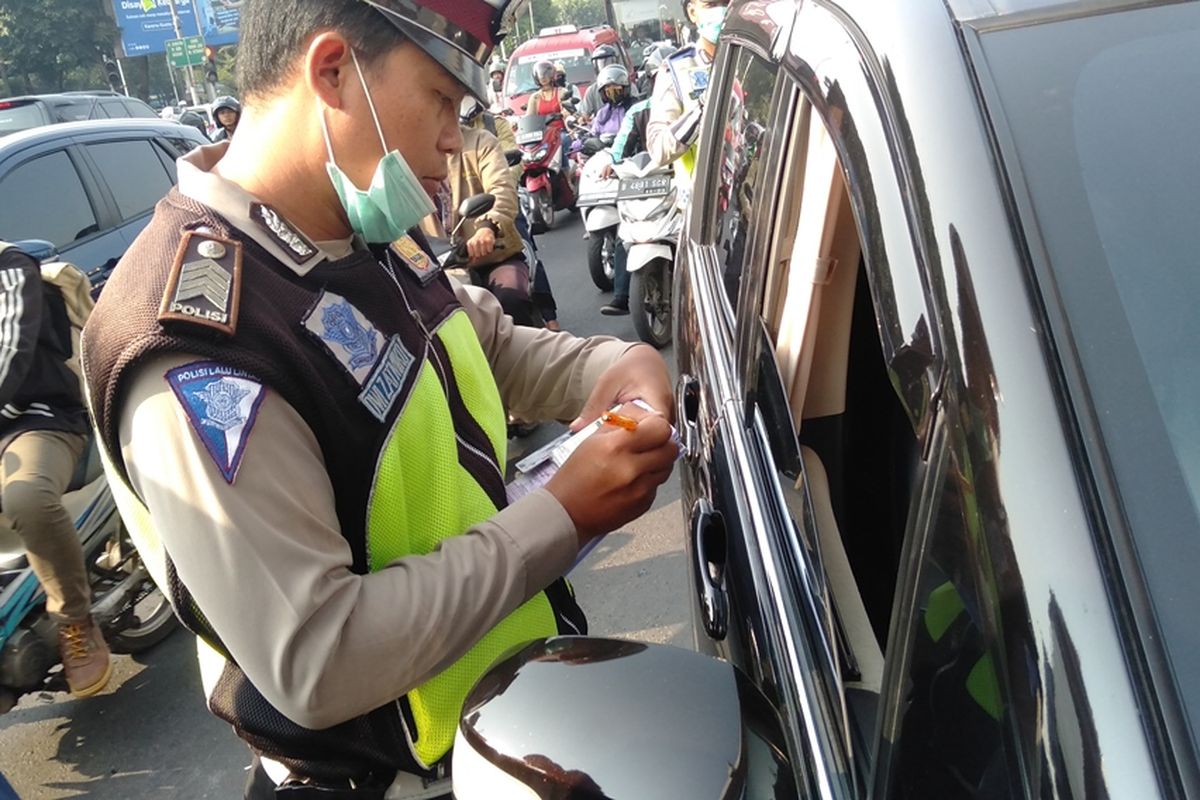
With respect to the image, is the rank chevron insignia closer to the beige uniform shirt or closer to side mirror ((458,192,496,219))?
the beige uniform shirt

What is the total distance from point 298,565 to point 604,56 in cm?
1348

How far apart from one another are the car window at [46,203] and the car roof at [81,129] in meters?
0.10

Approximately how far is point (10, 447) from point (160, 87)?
56936 millimetres

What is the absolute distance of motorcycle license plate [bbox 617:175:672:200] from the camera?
5.53 m

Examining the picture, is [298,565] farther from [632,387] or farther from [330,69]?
[632,387]

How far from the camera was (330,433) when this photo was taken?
3.77 ft

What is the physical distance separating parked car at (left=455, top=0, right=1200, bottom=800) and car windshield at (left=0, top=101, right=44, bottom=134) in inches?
317

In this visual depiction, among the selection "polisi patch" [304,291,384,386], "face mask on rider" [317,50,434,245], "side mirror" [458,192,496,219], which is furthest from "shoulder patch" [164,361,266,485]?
"side mirror" [458,192,496,219]

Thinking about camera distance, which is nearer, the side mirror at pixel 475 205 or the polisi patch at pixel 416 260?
the polisi patch at pixel 416 260

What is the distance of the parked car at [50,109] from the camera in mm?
7797

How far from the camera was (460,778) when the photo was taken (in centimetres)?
102

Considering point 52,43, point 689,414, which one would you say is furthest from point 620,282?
point 52,43

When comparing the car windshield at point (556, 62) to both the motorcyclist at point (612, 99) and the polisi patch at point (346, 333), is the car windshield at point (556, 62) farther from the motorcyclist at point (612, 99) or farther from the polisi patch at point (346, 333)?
the polisi patch at point (346, 333)

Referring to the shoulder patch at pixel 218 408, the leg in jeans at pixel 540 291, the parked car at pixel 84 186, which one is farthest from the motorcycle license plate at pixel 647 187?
the shoulder patch at pixel 218 408
